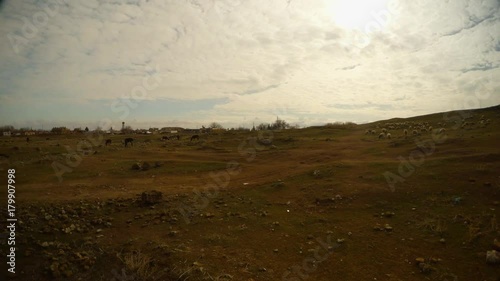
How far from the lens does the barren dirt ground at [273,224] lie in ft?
21.5

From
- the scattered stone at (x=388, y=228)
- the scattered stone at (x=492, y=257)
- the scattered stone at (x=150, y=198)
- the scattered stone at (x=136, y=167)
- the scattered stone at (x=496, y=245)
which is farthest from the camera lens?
the scattered stone at (x=136, y=167)

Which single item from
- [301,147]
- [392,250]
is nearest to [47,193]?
[392,250]

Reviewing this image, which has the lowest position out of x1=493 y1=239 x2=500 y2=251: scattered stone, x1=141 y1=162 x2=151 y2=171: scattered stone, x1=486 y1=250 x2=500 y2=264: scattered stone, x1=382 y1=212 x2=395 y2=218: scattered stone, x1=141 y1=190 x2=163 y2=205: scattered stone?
x1=486 y1=250 x2=500 y2=264: scattered stone

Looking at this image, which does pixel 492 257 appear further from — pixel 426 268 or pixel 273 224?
pixel 273 224

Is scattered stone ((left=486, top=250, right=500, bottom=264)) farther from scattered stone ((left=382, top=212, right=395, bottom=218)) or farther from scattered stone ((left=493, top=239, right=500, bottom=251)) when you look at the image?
scattered stone ((left=382, top=212, right=395, bottom=218))

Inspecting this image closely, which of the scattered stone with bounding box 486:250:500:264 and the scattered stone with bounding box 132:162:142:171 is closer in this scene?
the scattered stone with bounding box 486:250:500:264

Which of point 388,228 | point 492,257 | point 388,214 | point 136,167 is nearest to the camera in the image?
point 492,257

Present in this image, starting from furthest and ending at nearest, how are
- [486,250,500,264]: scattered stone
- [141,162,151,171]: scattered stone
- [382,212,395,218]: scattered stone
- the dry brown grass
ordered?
[141,162,151,171]: scattered stone
[382,212,395,218]: scattered stone
the dry brown grass
[486,250,500,264]: scattered stone

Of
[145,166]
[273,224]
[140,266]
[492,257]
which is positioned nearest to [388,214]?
[492,257]

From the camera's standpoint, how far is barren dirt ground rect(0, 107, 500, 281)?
6547mm

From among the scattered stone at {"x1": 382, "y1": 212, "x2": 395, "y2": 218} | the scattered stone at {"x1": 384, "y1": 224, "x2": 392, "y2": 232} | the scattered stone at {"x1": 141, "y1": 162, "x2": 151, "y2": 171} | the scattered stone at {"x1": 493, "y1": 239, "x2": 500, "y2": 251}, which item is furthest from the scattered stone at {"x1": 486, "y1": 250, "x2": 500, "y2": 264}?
the scattered stone at {"x1": 141, "y1": 162, "x2": 151, "y2": 171}

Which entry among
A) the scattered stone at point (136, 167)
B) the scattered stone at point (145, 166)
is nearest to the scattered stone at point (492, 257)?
the scattered stone at point (145, 166)

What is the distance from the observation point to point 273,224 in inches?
344

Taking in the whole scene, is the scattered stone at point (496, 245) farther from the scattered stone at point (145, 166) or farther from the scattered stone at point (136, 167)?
the scattered stone at point (136, 167)
